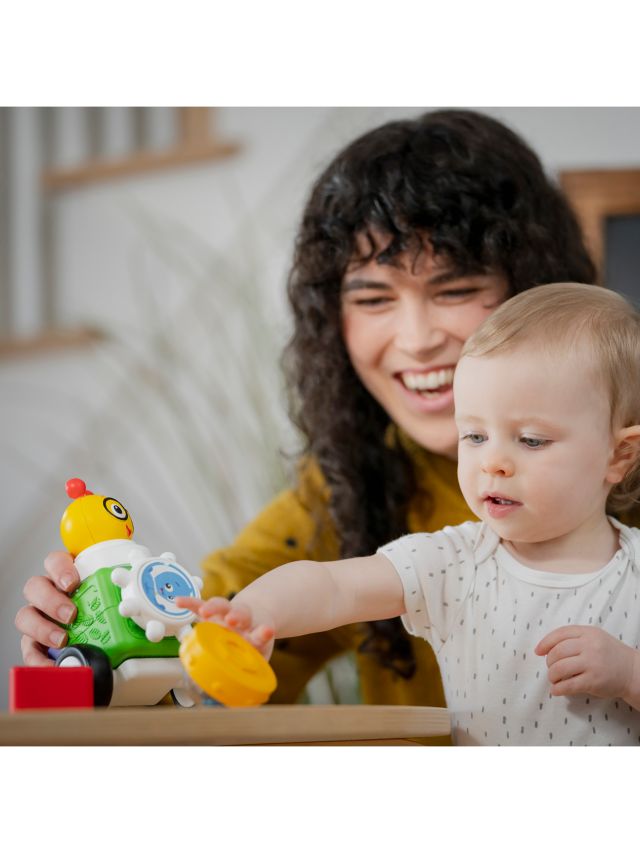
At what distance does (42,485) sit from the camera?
201cm

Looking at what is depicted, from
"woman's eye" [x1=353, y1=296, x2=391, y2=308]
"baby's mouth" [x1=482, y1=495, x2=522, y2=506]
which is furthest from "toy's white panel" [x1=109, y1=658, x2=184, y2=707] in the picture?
"woman's eye" [x1=353, y1=296, x2=391, y2=308]

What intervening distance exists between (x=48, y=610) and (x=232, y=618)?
0.80 ft

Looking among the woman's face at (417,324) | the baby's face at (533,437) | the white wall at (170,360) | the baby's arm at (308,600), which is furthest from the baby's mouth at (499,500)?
the white wall at (170,360)

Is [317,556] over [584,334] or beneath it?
beneath

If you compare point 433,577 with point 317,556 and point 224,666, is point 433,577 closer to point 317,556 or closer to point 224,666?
point 224,666

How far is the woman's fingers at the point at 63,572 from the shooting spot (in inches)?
33.9

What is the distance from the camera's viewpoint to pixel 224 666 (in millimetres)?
658

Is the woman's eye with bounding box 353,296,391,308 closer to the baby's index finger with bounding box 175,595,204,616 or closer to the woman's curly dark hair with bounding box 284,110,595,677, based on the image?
the woman's curly dark hair with bounding box 284,110,595,677

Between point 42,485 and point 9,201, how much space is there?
23.1 inches

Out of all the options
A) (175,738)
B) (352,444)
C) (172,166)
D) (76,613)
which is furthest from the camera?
(172,166)

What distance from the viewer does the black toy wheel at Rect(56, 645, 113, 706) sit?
0.75 m

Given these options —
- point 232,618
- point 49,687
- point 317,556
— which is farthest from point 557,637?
point 317,556

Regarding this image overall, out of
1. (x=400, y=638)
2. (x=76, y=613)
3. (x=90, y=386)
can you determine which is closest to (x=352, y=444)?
(x=400, y=638)
